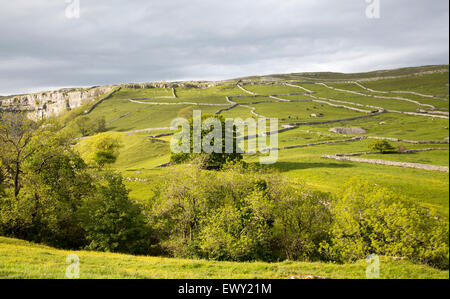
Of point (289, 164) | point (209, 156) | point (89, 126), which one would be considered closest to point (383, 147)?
point (289, 164)

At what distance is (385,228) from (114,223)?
27.9m

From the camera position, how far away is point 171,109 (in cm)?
16125

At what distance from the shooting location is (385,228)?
22125 mm

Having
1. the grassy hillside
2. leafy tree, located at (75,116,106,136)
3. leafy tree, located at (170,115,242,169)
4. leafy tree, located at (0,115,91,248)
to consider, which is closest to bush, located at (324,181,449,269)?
the grassy hillside

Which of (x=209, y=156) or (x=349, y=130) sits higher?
(x=349, y=130)

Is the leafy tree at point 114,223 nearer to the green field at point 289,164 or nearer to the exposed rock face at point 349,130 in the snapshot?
the green field at point 289,164

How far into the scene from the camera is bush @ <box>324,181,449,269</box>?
2069 cm

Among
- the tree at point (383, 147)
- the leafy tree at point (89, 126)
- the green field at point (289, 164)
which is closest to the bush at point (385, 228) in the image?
the green field at point (289, 164)

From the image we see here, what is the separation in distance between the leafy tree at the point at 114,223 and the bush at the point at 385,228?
2140cm

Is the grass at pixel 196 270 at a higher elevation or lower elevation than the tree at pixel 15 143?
lower

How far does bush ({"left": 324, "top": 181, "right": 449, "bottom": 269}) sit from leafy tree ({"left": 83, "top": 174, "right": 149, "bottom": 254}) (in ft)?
70.2

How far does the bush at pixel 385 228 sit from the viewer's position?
67.9 ft

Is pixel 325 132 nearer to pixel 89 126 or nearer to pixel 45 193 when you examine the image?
pixel 45 193

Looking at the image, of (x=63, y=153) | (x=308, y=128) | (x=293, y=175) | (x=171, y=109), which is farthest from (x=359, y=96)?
(x=63, y=153)
